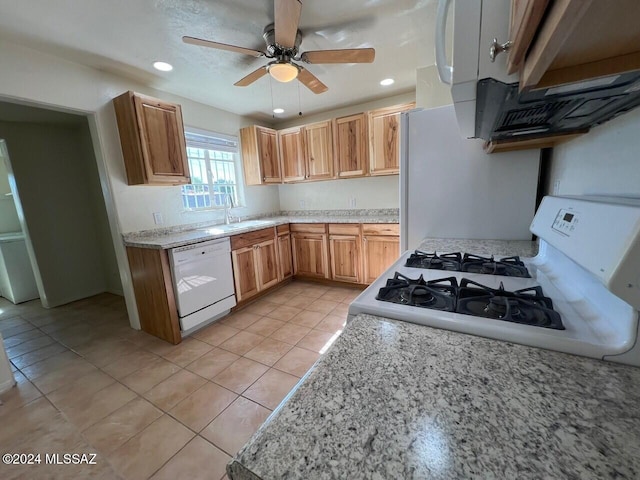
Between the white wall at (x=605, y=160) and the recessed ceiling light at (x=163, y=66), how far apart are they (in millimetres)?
2837

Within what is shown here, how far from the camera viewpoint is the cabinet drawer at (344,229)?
3.17 metres

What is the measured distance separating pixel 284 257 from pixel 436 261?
2596 mm

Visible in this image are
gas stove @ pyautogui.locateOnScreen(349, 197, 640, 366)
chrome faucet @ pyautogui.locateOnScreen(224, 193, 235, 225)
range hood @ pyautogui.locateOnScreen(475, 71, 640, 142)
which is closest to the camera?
gas stove @ pyautogui.locateOnScreen(349, 197, 640, 366)

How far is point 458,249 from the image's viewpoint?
1.39 metres

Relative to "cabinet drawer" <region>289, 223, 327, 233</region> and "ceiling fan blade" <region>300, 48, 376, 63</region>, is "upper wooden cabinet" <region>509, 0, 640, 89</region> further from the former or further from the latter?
"cabinet drawer" <region>289, 223, 327, 233</region>

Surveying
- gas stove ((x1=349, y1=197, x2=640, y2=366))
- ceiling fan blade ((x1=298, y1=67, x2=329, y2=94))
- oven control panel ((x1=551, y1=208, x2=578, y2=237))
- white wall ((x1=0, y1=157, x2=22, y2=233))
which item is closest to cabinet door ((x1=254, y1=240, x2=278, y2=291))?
ceiling fan blade ((x1=298, y1=67, x2=329, y2=94))

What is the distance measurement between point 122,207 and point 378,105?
3.16 m

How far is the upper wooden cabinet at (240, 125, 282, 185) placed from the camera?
352cm

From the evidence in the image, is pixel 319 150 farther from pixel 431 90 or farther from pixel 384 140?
pixel 431 90

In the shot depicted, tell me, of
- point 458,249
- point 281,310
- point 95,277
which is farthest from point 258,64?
point 95,277

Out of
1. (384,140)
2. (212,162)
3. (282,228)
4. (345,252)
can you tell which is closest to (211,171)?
(212,162)

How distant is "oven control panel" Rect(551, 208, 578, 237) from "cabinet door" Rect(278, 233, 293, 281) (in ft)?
9.65

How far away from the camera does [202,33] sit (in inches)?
70.2

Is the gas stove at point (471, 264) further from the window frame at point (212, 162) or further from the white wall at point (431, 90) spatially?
the window frame at point (212, 162)
